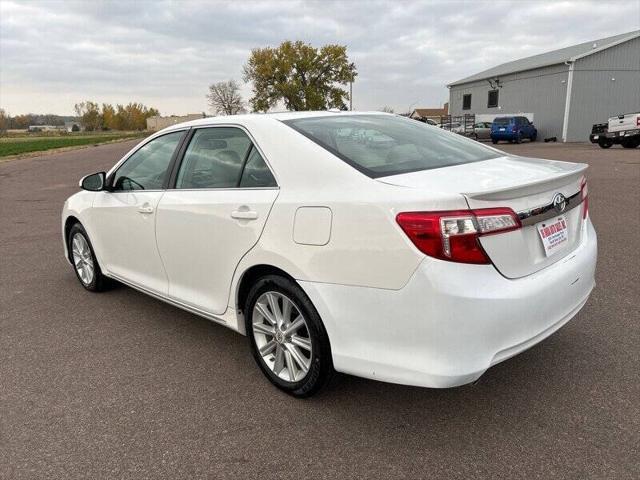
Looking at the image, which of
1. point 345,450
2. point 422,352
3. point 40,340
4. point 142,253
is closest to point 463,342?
point 422,352

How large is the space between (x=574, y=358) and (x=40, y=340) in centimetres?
372

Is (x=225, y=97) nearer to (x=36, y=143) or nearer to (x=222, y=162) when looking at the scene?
(x=36, y=143)

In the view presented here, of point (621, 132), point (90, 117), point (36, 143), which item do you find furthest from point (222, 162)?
point (90, 117)

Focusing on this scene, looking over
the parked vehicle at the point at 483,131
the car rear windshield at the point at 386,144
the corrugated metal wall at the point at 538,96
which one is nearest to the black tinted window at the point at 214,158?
the car rear windshield at the point at 386,144

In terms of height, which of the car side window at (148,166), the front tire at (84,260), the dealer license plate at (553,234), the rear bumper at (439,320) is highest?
the car side window at (148,166)

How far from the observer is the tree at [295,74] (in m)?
62.2

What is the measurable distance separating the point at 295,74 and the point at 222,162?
62810 millimetres

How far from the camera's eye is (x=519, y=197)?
2.43 m

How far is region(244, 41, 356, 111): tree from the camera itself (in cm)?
6219

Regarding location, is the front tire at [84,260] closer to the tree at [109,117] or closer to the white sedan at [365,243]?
the white sedan at [365,243]

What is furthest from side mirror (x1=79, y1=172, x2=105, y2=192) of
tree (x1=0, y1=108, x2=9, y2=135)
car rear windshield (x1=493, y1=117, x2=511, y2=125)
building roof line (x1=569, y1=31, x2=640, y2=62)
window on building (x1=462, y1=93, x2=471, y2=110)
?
tree (x1=0, y1=108, x2=9, y2=135)

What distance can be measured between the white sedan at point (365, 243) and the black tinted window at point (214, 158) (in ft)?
0.04

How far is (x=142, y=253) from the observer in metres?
3.96

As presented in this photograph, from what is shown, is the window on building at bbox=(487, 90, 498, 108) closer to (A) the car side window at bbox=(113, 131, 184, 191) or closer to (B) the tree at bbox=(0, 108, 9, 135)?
(A) the car side window at bbox=(113, 131, 184, 191)
